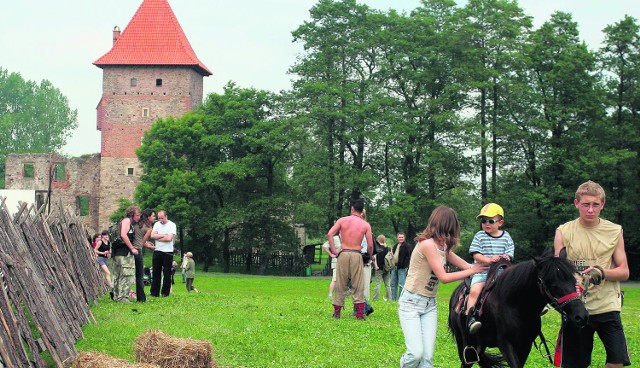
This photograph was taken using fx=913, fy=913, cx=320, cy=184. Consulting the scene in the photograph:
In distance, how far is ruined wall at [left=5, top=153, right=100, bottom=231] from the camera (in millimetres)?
63812

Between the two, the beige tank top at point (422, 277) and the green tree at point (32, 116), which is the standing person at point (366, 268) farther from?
the green tree at point (32, 116)

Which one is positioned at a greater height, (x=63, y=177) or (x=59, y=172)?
(x=59, y=172)

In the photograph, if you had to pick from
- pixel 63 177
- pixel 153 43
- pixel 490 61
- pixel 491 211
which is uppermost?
pixel 153 43

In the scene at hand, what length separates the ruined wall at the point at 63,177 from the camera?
63812 mm

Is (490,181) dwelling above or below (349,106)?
below

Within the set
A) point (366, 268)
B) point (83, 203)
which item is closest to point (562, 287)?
point (366, 268)

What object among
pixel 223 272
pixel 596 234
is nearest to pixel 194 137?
pixel 223 272

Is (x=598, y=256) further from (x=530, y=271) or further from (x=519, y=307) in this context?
(x=519, y=307)

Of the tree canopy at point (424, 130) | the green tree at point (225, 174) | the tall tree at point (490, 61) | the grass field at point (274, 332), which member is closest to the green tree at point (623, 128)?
the tree canopy at point (424, 130)

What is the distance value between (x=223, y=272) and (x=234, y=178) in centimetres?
516

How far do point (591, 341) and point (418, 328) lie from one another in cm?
131

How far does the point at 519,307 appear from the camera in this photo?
6.98 metres

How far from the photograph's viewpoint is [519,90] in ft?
141

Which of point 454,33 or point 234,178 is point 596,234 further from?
point 234,178
